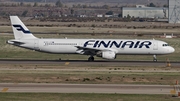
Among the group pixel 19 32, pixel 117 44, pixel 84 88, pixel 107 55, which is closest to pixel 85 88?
pixel 84 88

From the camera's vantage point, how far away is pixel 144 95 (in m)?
39.8

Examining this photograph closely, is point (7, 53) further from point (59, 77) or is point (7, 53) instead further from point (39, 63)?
point (59, 77)

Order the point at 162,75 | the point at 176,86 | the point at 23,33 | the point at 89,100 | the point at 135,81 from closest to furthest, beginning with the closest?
the point at 89,100
the point at 176,86
the point at 135,81
the point at 162,75
the point at 23,33

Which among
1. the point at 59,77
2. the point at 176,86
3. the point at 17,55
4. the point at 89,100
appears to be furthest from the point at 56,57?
the point at 89,100

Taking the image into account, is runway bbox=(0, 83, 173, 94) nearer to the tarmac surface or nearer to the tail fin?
the tarmac surface

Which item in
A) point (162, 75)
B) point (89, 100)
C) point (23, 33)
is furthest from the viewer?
point (23, 33)

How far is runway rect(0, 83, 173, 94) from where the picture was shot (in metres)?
41.7

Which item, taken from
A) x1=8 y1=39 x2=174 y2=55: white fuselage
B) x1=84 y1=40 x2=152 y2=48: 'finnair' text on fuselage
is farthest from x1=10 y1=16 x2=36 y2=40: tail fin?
x1=84 y1=40 x2=152 y2=48: 'finnair' text on fuselage

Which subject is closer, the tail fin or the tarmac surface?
the tarmac surface

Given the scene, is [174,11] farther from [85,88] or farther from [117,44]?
[85,88]

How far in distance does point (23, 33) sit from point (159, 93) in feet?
110

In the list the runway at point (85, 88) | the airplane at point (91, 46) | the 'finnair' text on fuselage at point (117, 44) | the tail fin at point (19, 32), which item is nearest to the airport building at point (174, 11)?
the airplane at point (91, 46)

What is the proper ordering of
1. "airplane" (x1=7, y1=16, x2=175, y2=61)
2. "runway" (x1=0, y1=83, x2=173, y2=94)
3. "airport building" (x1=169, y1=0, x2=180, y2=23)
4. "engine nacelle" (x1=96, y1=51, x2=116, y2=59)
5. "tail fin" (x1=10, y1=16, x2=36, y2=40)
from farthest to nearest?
"airport building" (x1=169, y1=0, x2=180, y2=23)
"tail fin" (x1=10, y1=16, x2=36, y2=40)
"airplane" (x1=7, y1=16, x2=175, y2=61)
"engine nacelle" (x1=96, y1=51, x2=116, y2=59)
"runway" (x1=0, y1=83, x2=173, y2=94)

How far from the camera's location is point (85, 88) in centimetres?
4338
